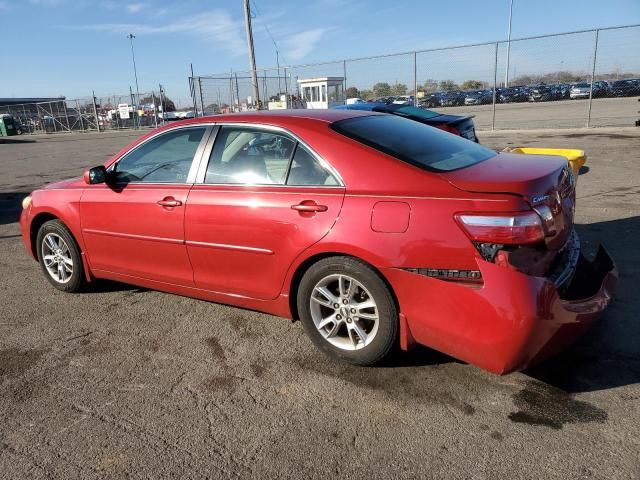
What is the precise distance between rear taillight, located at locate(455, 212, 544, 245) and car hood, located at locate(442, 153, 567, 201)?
0.47ft

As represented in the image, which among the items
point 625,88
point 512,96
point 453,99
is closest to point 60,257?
point 625,88

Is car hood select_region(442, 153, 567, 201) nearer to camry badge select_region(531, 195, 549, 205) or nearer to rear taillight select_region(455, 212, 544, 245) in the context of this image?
camry badge select_region(531, 195, 549, 205)

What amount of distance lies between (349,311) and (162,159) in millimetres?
2000

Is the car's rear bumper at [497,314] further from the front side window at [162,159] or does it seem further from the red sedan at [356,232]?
the front side window at [162,159]

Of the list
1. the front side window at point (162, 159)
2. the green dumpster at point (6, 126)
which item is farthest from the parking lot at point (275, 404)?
the green dumpster at point (6, 126)

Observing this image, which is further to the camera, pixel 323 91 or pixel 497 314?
pixel 323 91

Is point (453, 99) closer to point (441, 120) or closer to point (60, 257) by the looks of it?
point (441, 120)

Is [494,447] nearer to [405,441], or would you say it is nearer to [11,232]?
[405,441]

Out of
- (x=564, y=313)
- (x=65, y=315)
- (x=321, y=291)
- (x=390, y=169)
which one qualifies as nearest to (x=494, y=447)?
(x=564, y=313)

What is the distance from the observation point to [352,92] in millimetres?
22750

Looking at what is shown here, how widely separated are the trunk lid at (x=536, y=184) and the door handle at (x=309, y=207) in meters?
0.74

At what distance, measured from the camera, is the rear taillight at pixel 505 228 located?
2537 mm

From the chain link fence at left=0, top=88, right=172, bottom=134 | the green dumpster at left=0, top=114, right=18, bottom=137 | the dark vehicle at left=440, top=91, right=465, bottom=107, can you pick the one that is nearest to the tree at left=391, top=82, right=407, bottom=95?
the dark vehicle at left=440, top=91, right=465, bottom=107

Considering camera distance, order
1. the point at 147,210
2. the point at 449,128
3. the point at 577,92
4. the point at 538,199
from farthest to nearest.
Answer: the point at 577,92
the point at 449,128
the point at 147,210
the point at 538,199
